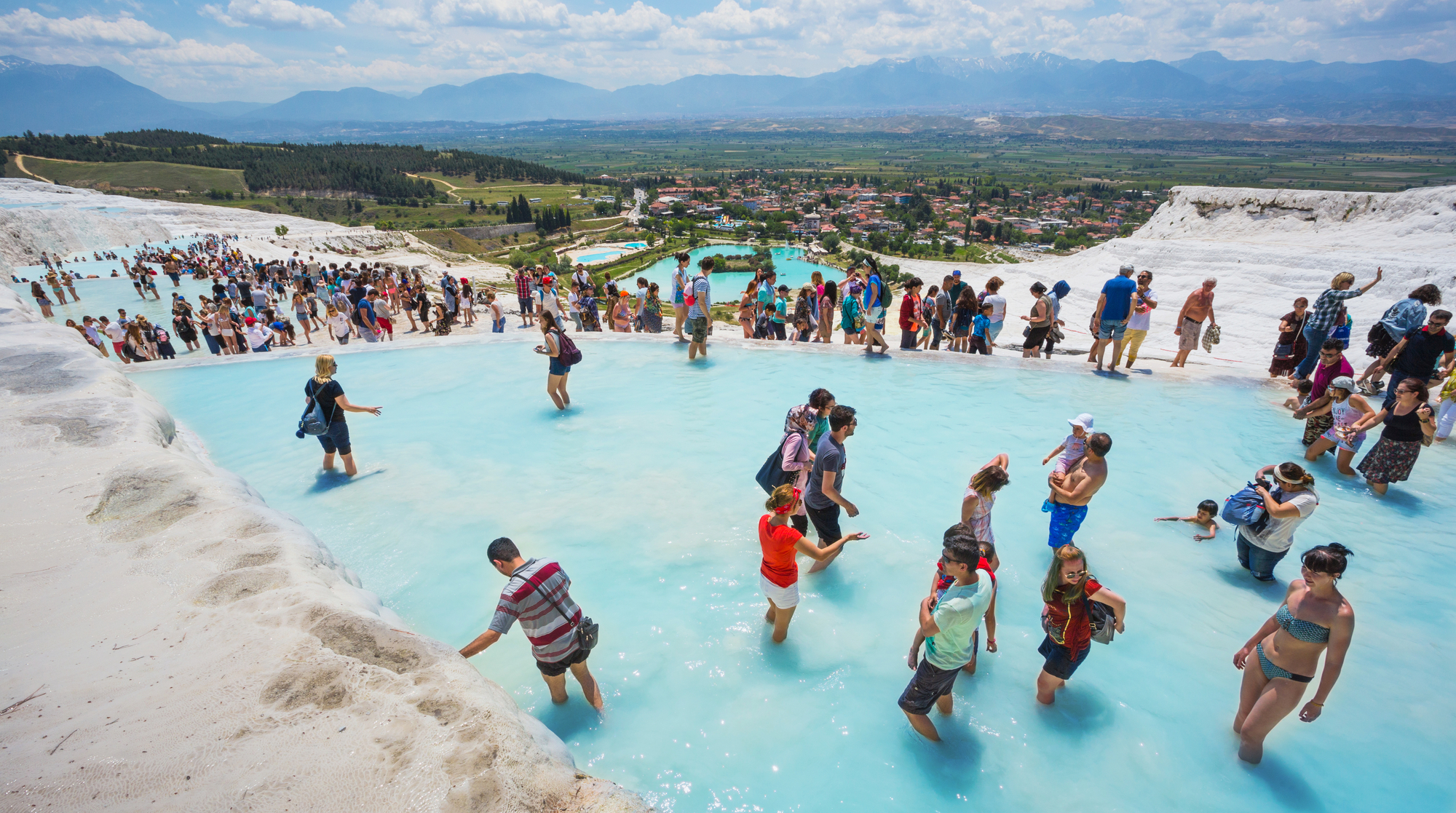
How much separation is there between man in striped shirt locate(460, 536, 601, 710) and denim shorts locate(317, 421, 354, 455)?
4.52 m

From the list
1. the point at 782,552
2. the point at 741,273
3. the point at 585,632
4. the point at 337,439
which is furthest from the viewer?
the point at 741,273

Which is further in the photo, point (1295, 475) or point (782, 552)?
point (1295, 475)


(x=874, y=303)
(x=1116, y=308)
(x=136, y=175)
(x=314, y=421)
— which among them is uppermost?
(x=136, y=175)

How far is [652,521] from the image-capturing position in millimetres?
6609

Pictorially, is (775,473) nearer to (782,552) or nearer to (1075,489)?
(782,552)

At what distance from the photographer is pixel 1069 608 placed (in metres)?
3.85

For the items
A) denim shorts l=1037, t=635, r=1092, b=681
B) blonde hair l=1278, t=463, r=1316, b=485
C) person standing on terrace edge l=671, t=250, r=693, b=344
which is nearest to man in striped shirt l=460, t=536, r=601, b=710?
denim shorts l=1037, t=635, r=1092, b=681

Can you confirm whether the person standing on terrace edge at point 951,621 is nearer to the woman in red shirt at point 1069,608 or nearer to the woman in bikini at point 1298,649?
the woman in red shirt at point 1069,608

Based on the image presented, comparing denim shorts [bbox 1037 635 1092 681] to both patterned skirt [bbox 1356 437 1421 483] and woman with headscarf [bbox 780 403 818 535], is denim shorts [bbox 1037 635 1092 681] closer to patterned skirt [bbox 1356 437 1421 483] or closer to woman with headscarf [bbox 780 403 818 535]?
woman with headscarf [bbox 780 403 818 535]

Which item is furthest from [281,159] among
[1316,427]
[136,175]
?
[1316,427]

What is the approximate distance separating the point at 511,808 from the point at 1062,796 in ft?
10.7

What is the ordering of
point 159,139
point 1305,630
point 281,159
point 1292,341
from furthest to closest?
point 159,139, point 281,159, point 1292,341, point 1305,630

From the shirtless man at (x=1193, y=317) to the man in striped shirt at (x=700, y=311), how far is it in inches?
297

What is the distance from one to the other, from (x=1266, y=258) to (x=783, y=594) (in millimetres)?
18623
